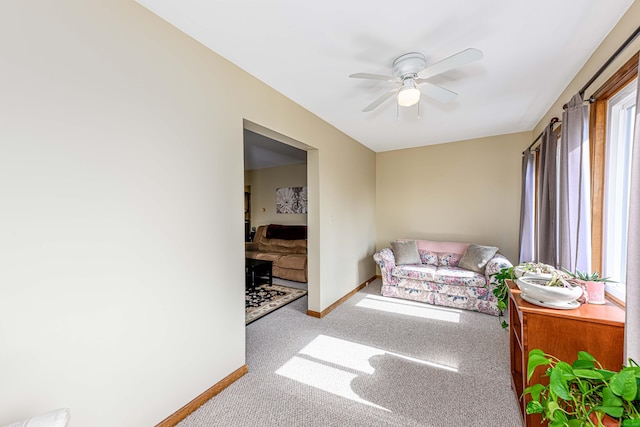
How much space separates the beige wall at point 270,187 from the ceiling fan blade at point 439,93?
3.68 m

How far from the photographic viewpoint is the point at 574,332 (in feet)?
4.53

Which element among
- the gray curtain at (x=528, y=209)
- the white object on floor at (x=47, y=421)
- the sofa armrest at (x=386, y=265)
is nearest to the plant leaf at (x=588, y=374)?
the white object on floor at (x=47, y=421)

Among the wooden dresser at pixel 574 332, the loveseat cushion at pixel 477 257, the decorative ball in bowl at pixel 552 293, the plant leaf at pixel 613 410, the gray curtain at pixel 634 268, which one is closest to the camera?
the plant leaf at pixel 613 410

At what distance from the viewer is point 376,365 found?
2256 millimetres

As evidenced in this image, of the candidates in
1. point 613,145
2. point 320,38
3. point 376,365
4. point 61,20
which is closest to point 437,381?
point 376,365

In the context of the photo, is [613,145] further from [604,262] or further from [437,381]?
[437,381]

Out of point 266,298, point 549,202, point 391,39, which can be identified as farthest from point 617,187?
point 266,298

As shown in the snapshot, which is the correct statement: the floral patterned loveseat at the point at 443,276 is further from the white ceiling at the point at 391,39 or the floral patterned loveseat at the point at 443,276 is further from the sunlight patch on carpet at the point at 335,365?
the white ceiling at the point at 391,39

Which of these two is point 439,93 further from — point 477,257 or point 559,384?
point 477,257

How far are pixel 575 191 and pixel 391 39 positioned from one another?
1780 millimetres

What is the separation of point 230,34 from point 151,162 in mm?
999

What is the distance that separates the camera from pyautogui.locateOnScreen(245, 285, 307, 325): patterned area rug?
3402mm

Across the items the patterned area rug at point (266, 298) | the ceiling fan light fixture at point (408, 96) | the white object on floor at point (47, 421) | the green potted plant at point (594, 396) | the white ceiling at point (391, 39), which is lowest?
the patterned area rug at point (266, 298)

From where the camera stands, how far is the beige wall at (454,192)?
399 centimetres
